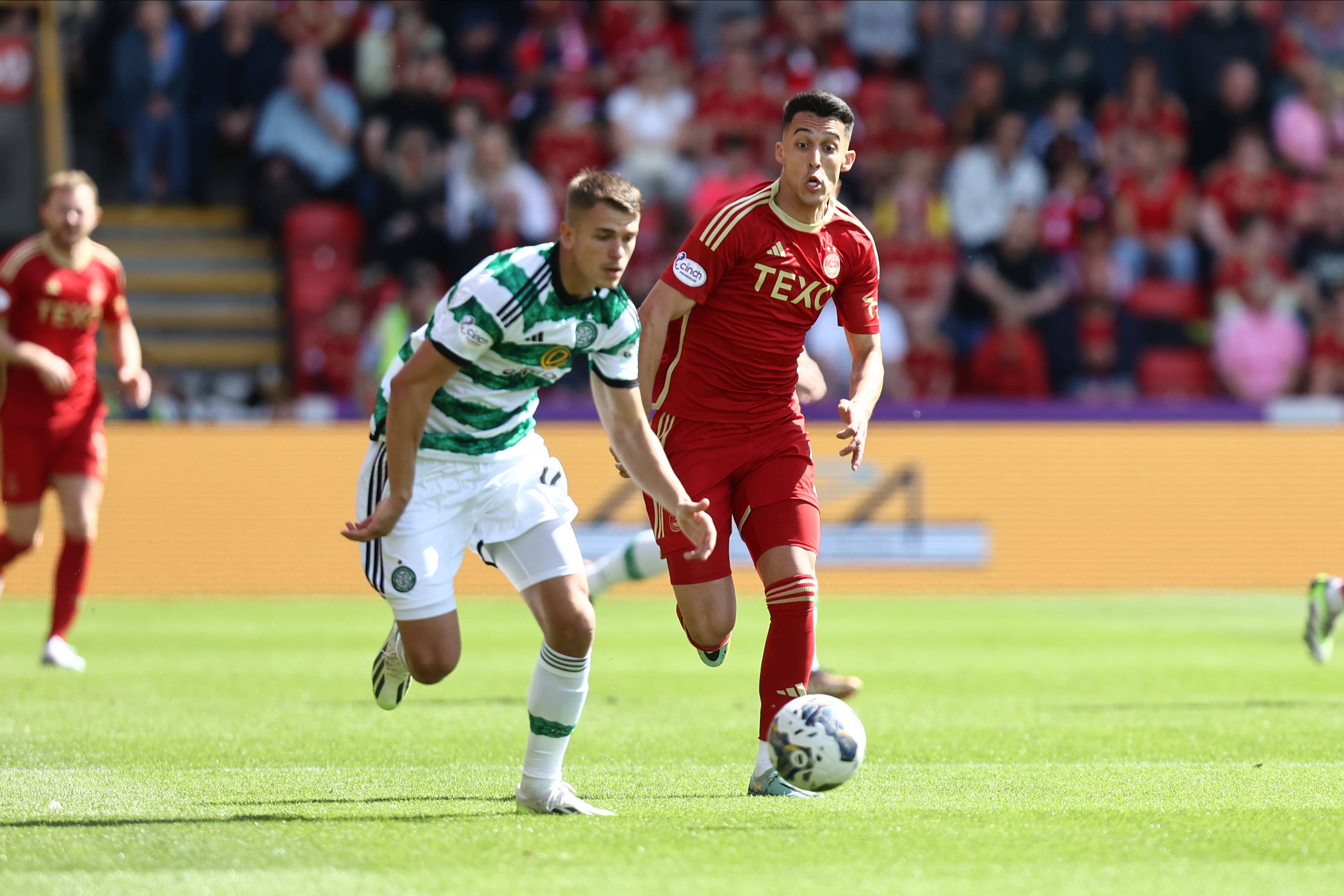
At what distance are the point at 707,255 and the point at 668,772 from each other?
2.00m

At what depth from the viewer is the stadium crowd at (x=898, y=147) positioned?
18516 mm

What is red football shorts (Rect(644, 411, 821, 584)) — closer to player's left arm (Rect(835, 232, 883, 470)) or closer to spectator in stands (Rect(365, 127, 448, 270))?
player's left arm (Rect(835, 232, 883, 470))

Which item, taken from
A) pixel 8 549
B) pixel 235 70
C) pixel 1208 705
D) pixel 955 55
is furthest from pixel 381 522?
pixel 955 55

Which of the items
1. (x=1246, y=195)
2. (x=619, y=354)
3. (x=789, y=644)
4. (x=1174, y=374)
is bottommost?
(x=789, y=644)

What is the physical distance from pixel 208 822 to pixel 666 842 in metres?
1.52

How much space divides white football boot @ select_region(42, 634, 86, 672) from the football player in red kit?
4.88m

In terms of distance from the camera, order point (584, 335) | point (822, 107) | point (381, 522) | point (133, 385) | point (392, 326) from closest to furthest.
→ point (584, 335) < point (381, 522) < point (822, 107) < point (133, 385) < point (392, 326)

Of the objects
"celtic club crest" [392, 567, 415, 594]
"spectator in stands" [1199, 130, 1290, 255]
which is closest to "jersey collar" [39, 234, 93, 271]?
"celtic club crest" [392, 567, 415, 594]

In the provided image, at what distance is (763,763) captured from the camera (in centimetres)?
652

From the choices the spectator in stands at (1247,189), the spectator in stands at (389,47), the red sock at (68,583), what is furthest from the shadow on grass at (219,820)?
the spectator in stands at (1247,189)

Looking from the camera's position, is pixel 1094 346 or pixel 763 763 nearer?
pixel 763 763

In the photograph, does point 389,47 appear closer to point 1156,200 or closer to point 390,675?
point 1156,200

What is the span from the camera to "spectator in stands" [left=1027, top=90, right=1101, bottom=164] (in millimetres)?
19891

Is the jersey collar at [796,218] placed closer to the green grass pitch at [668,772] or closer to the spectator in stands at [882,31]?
the green grass pitch at [668,772]
